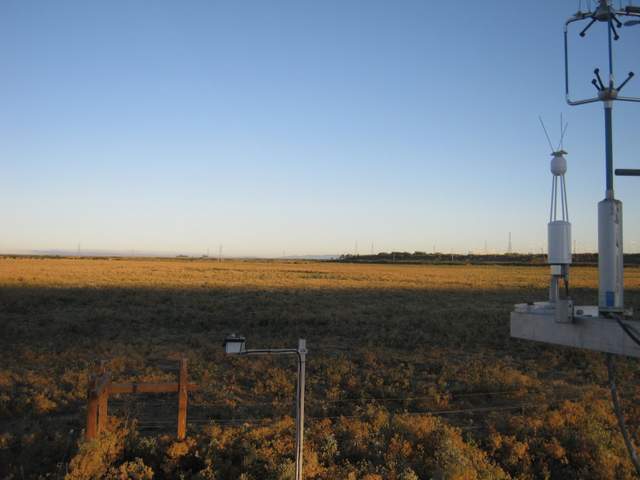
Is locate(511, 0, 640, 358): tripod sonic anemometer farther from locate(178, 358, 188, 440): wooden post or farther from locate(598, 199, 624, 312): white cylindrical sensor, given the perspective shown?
locate(178, 358, 188, 440): wooden post

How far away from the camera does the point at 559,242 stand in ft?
11.7

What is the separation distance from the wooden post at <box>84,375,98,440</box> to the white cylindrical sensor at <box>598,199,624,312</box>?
241 inches

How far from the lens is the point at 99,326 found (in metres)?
20.1

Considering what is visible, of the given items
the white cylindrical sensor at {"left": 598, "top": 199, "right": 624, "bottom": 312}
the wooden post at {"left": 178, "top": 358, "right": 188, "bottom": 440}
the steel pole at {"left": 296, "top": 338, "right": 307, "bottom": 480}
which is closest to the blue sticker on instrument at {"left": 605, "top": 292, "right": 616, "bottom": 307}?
the white cylindrical sensor at {"left": 598, "top": 199, "right": 624, "bottom": 312}

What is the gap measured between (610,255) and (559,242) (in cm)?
38

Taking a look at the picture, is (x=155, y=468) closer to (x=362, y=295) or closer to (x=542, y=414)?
(x=542, y=414)

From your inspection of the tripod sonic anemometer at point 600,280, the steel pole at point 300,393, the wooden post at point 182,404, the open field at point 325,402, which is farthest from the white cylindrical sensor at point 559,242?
the wooden post at point 182,404

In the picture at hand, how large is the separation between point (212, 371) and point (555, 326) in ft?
34.4

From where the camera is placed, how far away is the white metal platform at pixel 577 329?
304cm

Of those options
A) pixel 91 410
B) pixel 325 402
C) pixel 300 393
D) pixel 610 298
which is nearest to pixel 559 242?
pixel 610 298

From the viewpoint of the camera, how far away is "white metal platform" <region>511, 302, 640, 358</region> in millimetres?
3043

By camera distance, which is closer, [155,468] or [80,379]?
[155,468]

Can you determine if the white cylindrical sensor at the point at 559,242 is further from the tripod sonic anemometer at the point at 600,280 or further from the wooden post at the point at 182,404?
the wooden post at the point at 182,404

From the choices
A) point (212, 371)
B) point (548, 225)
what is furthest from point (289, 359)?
point (548, 225)
